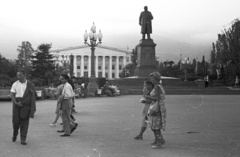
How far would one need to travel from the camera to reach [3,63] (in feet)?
194

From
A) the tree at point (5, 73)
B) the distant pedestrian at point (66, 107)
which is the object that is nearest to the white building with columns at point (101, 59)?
the tree at point (5, 73)

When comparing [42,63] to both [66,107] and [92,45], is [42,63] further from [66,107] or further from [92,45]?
[66,107]

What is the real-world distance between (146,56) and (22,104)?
32111 mm

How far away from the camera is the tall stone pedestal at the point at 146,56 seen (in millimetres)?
39719

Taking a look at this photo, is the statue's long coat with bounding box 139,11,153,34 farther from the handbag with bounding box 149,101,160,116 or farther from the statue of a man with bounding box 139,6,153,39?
the handbag with bounding box 149,101,160,116

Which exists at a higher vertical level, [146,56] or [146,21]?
[146,21]

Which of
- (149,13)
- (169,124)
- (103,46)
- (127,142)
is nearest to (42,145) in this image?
(127,142)

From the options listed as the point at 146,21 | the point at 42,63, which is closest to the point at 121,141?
the point at 146,21

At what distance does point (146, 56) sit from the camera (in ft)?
131

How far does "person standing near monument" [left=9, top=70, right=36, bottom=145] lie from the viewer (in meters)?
8.34

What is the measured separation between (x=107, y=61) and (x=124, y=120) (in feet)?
405

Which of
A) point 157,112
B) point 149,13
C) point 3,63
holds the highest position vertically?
point 149,13

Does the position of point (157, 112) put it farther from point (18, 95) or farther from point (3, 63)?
point (3, 63)

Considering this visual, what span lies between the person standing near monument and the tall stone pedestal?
31.5 meters
